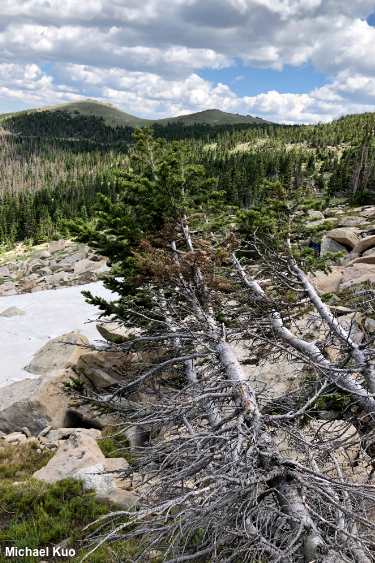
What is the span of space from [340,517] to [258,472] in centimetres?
93

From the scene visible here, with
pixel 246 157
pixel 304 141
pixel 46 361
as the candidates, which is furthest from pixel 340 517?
pixel 304 141

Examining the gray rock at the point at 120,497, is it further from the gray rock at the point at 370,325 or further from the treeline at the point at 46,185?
the treeline at the point at 46,185

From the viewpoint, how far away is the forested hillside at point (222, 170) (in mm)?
66875

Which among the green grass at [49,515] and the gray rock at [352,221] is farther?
the gray rock at [352,221]

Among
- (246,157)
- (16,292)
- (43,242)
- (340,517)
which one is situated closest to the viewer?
(340,517)

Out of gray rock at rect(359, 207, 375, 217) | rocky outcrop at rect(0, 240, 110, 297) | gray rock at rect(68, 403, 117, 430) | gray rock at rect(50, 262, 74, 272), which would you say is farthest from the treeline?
gray rock at rect(359, 207, 375, 217)

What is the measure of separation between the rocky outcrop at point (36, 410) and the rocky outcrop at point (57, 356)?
2251 millimetres

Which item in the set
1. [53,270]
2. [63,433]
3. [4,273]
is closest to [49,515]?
[63,433]

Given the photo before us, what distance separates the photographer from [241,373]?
5531mm

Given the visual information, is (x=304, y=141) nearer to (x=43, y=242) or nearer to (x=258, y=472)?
(x=43, y=242)

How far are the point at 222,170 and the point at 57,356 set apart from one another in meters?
84.8

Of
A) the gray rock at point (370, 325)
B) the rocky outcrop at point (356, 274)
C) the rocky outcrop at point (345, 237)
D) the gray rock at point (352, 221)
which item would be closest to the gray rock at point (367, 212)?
the gray rock at point (352, 221)

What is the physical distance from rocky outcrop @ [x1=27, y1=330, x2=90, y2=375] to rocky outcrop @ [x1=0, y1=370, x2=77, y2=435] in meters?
2.25

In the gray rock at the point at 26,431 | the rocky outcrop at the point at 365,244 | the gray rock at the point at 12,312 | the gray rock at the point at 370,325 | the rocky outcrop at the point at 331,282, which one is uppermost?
the rocky outcrop at the point at 365,244
